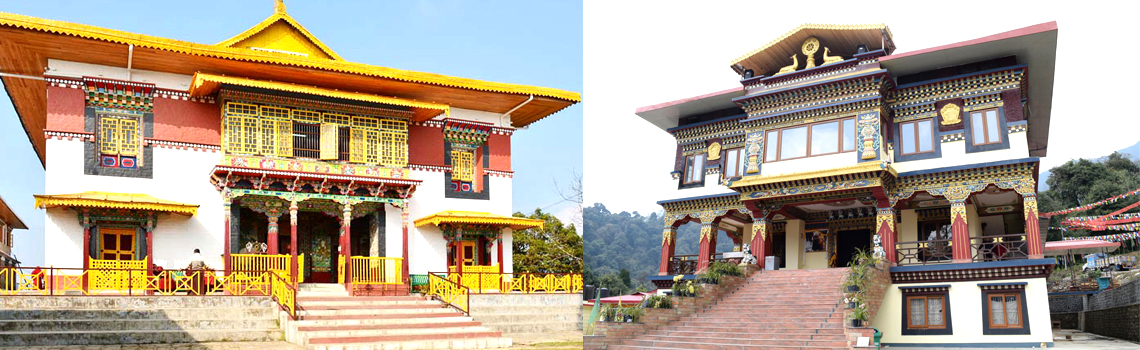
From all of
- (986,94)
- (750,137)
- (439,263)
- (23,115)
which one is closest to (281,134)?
(439,263)

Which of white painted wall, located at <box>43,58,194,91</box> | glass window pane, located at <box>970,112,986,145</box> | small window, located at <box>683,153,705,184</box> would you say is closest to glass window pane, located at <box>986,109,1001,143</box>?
glass window pane, located at <box>970,112,986,145</box>

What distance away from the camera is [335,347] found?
11969mm

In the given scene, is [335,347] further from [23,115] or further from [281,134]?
[23,115]

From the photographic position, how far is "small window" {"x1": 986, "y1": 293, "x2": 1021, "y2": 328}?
1670 cm

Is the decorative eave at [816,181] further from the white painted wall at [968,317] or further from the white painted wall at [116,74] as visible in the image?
the white painted wall at [116,74]

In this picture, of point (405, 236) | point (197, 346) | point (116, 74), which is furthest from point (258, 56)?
point (197, 346)

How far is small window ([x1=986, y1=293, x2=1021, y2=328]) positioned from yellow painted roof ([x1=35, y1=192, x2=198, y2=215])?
15.8 meters

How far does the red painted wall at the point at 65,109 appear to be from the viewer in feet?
54.8

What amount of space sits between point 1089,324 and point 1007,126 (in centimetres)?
1053

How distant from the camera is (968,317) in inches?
673

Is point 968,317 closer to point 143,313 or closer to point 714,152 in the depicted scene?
point 714,152

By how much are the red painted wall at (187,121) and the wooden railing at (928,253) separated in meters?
14.5

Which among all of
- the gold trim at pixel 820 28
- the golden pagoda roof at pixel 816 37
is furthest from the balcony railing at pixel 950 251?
the gold trim at pixel 820 28

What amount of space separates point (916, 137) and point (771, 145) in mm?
3130
